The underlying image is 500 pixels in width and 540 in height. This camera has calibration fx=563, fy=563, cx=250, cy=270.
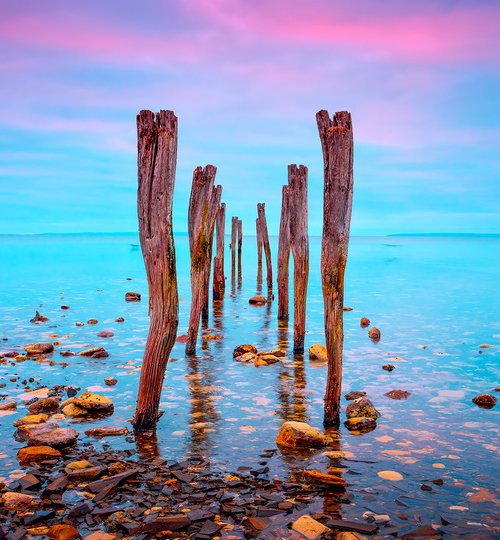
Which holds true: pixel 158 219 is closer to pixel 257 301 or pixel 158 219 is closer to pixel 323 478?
pixel 323 478

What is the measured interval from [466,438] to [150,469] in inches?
169

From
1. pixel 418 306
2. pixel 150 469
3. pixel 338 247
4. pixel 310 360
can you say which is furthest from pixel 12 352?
pixel 418 306

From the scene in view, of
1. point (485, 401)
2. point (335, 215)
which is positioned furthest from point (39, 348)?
point (485, 401)

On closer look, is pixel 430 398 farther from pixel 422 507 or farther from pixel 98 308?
pixel 98 308

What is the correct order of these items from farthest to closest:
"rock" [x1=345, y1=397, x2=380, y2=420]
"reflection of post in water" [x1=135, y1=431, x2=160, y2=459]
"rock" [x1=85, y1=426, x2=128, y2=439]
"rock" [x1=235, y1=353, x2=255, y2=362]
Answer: "rock" [x1=235, y1=353, x2=255, y2=362]
"rock" [x1=345, y1=397, x2=380, y2=420]
"rock" [x1=85, y1=426, x2=128, y2=439]
"reflection of post in water" [x1=135, y1=431, x2=160, y2=459]

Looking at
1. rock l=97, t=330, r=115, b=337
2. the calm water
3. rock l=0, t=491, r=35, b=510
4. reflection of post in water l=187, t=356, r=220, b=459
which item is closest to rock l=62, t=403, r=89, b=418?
the calm water

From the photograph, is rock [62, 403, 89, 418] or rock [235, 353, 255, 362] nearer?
rock [62, 403, 89, 418]

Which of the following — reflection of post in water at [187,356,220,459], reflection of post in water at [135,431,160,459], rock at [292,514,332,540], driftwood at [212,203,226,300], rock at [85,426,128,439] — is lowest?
reflection of post in water at [187,356,220,459]

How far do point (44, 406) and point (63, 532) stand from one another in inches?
163

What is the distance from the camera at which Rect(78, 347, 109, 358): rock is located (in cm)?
1267

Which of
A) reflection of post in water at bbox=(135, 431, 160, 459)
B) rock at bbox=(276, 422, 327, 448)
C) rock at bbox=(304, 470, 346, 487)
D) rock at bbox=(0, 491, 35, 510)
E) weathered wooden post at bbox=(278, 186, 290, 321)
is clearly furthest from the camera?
weathered wooden post at bbox=(278, 186, 290, 321)

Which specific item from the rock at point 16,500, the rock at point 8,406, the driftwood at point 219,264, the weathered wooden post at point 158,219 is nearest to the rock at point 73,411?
the rock at point 8,406

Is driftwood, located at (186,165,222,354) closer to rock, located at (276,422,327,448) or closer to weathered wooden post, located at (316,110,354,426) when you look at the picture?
weathered wooden post, located at (316,110,354,426)

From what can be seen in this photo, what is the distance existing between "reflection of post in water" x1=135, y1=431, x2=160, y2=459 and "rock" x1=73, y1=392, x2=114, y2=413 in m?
1.17
